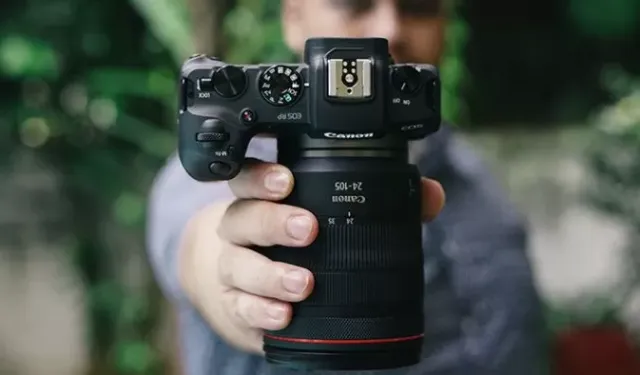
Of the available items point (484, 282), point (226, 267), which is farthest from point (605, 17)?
point (226, 267)

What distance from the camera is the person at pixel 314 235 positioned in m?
0.54

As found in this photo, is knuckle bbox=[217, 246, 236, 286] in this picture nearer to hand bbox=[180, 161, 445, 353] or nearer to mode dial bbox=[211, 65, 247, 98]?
hand bbox=[180, 161, 445, 353]

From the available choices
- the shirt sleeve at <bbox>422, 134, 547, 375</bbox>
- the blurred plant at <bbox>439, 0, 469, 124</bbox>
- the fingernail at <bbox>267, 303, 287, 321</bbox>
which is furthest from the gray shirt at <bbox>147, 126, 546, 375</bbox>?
the blurred plant at <bbox>439, 0, 469, 124</bbox>

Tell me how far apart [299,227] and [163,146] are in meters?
1.00

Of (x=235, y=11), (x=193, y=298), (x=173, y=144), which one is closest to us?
(x=193, y=298)

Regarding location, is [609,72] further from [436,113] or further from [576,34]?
[436,113]

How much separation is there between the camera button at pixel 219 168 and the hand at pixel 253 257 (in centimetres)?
2

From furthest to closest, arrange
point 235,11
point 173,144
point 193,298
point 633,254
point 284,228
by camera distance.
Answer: point 633,254, point 173,144, point 235,11, point 193,298, point 284,228

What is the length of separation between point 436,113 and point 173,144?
3.25ft

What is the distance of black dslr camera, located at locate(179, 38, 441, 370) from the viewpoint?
0.52m

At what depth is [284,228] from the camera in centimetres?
53

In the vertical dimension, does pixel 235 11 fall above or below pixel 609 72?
above

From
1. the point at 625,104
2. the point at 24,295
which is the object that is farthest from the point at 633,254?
the point at 24,295

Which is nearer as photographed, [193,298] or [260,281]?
[260,281]
